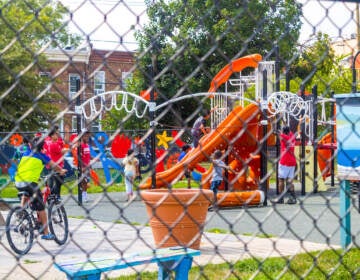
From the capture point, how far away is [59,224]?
7.76 m

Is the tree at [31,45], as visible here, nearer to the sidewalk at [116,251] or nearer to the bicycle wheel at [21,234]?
the sidewalk at [116,251]

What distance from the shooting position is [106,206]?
43.4ft

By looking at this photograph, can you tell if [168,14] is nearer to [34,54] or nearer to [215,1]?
[215,1]

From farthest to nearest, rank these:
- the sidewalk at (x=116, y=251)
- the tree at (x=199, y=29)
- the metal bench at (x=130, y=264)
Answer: the sidewalk at (x=116, y=251)
the metal bench at (x=130, y=264)
the tree at (x=199, y=29)

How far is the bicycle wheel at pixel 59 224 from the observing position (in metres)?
7.61

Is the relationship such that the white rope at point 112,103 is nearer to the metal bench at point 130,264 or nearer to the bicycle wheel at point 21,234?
the metal bench at point 130,264

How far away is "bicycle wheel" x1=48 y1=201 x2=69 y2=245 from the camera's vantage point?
7611 mm

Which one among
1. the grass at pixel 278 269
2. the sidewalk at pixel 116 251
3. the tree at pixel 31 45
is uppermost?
the tree at pixel 31 45

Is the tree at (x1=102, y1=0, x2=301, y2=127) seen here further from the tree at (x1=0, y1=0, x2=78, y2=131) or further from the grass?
the grass

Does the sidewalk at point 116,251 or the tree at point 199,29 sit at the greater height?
the tree at point 199,29

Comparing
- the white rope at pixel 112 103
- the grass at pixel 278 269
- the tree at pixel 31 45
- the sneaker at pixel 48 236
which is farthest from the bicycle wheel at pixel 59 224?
the tree at pixel 31 45

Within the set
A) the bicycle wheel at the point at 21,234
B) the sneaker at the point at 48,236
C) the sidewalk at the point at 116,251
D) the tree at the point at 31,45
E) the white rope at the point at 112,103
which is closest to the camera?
the tree at the point at 31,45

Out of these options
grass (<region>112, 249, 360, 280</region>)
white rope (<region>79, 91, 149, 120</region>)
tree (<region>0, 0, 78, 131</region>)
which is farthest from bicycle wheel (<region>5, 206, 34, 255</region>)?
tree (<region>0, 0, 78, 131</region>)

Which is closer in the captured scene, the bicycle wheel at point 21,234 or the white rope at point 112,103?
the white rope at point 112,103
